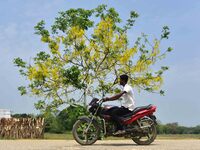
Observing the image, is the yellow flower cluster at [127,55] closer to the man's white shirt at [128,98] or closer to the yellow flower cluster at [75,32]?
the yellow flower cluster at [75,32]

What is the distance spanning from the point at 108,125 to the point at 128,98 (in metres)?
0.91

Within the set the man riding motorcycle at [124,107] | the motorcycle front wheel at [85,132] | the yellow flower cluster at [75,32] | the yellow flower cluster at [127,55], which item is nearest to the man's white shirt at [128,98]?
the man riding motorcycle at [124,107]

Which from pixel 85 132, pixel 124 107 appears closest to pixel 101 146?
pixel 85 132

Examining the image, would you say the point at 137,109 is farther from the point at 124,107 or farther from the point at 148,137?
the point at 148,137

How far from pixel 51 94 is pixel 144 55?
619 centimetres

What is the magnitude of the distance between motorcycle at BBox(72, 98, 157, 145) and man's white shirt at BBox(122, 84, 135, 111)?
0.18 m

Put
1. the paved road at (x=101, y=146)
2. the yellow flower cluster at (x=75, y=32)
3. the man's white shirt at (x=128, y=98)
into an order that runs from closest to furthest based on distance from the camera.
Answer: the paved road at (x=101, y=146), the man's white shirt at (x=128, y=98), the yellow flower cluster at (x=75, y=32)

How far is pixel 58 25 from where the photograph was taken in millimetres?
30062

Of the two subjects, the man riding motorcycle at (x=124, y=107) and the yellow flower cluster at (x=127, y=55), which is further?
the yellow flower cluster at (x=127, y=55)

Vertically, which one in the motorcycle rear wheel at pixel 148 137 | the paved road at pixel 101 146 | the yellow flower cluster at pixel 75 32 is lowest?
the paved road at pixel 101 146

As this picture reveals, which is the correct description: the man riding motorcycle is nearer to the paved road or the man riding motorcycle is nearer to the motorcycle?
the motorcycle

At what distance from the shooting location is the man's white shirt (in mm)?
12484

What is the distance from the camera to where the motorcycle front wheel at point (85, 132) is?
493 inches

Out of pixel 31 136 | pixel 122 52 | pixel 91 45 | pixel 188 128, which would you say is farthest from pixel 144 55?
pixel 31 136
